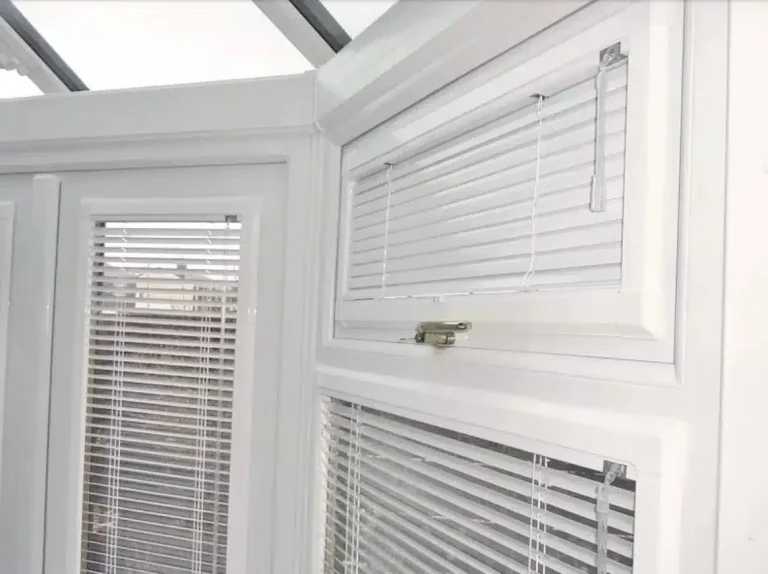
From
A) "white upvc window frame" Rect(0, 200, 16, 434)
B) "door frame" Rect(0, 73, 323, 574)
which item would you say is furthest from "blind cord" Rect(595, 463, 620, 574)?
"white upvc window frame" Rect(0, 200, 16, 434)

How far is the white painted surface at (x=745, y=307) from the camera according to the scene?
571mm

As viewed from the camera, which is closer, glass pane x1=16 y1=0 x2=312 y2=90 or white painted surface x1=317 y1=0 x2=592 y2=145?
white painted surface x1=317 y1=0 x2=592 y2=145

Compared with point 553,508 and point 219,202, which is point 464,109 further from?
point 219,202

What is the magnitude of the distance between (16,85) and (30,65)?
0.07 meters

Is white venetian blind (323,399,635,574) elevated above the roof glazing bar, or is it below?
below

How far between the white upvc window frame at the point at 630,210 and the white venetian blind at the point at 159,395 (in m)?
0.78

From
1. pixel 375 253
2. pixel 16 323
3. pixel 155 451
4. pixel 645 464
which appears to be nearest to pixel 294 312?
pixel 375 253

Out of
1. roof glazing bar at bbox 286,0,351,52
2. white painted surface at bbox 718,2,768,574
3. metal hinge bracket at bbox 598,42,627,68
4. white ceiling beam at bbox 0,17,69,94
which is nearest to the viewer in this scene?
white painted surface at bbox 718,2,768,574

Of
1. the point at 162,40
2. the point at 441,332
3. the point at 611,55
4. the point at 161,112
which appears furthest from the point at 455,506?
the point at 162,40

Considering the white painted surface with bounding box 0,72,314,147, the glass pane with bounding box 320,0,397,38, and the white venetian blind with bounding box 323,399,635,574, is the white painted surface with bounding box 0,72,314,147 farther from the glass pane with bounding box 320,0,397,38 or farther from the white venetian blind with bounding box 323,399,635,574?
the white venetian blind with bounding box 323,399,635,574

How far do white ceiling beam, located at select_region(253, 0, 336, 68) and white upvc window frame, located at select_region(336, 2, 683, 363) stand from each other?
0.57 metres

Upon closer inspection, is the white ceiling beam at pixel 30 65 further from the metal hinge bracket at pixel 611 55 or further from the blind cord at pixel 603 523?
the blind cord at pixel 603 523

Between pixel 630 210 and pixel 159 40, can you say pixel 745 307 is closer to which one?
pixel 630 210

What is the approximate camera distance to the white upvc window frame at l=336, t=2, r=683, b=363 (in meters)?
0.63
